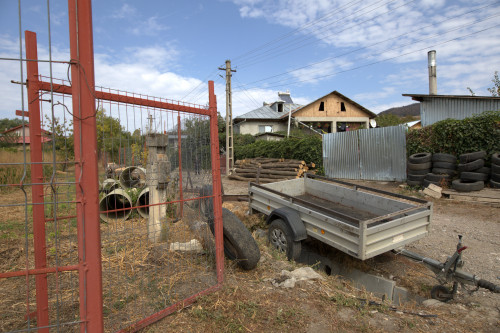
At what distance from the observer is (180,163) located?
4.08m

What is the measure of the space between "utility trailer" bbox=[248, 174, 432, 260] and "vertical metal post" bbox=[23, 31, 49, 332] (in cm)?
323

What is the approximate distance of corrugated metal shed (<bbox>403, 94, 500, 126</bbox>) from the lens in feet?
50.4

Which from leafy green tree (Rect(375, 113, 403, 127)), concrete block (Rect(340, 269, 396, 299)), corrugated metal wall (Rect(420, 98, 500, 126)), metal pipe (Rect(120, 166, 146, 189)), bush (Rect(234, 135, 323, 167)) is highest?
leafy green tree (Rect(375, 113, 403, 127))

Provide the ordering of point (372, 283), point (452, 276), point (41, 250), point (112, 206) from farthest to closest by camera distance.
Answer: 1. point (112, 206)
2. point (372, 283)
3. point (452, 276)
4. point (41, 250)

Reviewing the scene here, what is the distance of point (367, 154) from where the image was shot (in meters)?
13.4

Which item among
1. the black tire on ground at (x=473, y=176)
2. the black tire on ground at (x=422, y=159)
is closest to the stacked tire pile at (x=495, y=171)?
the black tire on ground at (x=473, y=176)

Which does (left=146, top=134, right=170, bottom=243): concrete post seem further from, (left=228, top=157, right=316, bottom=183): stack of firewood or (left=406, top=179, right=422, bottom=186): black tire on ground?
(left=228, top=157, right=316, bottom=183): stack of firewood

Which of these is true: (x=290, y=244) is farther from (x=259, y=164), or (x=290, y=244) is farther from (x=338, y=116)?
(x=338, y=116)

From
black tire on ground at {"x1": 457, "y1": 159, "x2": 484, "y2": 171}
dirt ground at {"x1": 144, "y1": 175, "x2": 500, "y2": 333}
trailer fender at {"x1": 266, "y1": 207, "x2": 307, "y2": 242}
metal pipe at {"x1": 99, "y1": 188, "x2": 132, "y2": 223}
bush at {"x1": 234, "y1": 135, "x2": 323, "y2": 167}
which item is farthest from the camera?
bush at {"x1": 234, "y1": 135, "x2": 323, "y2": 167}

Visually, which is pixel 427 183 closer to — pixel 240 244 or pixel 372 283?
pixel 372 283

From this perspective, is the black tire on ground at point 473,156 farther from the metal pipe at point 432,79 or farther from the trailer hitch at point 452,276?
the metal pipe at point 432,79

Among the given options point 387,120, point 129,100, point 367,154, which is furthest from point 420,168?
point 387,120

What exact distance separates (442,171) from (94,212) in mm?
10905

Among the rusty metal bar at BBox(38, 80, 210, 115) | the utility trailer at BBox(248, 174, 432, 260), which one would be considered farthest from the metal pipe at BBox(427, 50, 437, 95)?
the rusty metal bar at BBox(38, 80, 210, 115)
